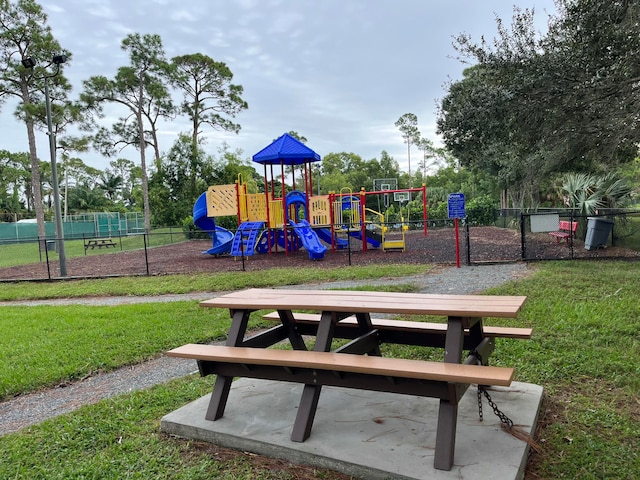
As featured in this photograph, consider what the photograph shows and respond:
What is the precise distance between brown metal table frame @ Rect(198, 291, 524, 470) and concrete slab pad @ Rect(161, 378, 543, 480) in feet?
0.31

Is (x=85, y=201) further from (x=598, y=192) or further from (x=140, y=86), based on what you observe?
(x=598, y=192)

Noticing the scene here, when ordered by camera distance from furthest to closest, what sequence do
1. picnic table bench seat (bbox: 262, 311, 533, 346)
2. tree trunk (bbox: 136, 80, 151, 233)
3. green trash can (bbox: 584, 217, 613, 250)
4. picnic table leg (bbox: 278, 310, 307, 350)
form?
tree trunk (bbox: 136, 80, 151, 233) → green trash can (bbox: 584, 217, 613, 250) → picnic table leg (bbox: 278, 310, 307, 350) → picnic table bench seat (bbox: 262, 311, 533, 346)

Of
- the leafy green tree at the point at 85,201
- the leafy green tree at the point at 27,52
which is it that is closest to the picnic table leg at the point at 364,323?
the leafy green tree at the point at 27,52

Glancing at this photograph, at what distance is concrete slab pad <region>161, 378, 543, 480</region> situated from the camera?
2.31 meters

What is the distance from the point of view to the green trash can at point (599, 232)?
1134 cm

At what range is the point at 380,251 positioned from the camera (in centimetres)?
1538

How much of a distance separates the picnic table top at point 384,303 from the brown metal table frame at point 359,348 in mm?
51

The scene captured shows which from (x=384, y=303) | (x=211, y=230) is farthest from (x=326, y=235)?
(x=384, y=303)

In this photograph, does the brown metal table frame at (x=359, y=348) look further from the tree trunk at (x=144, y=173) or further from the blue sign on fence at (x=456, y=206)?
the tree trunk at (x=144, y=173)

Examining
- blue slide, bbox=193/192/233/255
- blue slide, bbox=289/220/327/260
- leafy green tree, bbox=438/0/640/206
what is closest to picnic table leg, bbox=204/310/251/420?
leafy green tree, bbox=438/0/640/206

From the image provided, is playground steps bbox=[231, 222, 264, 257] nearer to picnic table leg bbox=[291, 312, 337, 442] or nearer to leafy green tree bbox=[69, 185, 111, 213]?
picnic table leg bbox=[291, 312, 337, 442]

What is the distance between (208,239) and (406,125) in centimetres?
4084

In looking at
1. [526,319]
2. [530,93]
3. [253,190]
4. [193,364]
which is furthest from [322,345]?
[253,190]

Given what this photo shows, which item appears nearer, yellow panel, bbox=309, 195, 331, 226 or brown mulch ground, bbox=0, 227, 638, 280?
brown mulch ground, bbox=0, 227, 638, 280
